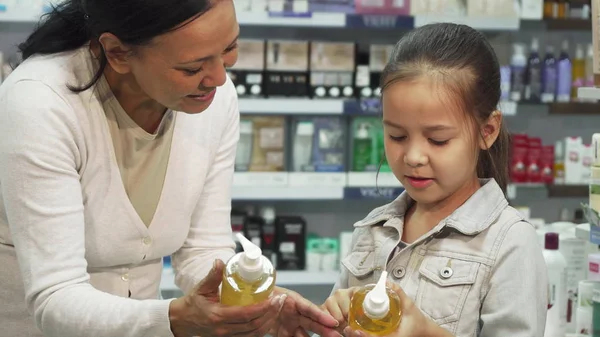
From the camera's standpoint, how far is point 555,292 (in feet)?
7.97

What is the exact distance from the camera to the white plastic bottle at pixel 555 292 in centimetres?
240

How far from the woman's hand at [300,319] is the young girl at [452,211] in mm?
26

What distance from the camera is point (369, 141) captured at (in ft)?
13.4

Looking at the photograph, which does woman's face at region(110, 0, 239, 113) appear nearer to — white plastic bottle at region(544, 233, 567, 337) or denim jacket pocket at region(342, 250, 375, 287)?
denim jacket pocket at region(342, 250, 375, 287)

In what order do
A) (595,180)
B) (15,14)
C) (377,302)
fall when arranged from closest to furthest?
1. (377,302)
2. (595,180)
3. (15,14)

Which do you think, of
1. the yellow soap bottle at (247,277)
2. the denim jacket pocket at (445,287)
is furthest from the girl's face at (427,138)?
the yellow soap bottle at (247,277)

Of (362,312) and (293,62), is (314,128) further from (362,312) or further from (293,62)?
(362,312)

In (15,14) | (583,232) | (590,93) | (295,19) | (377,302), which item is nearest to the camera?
(377,302)

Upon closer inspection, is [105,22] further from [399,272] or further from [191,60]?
[399,272]

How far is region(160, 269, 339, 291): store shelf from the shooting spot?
397cm

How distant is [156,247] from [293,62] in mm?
2345

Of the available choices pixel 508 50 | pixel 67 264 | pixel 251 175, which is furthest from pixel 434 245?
pixel 508 50

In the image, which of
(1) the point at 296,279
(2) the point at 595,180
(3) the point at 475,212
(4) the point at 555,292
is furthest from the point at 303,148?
(3) the point at 475,212

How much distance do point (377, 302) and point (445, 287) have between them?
0.31 m
